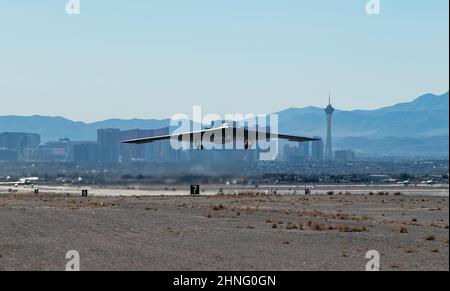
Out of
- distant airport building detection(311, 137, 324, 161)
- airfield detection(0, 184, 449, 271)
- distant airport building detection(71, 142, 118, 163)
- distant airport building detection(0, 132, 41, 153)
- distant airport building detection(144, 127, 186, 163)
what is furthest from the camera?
distant airport building detection(311, 137, 324, 161)

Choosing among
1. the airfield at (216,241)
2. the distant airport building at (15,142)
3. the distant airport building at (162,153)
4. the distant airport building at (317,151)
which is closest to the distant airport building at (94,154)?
the distant airport building at (162,153)

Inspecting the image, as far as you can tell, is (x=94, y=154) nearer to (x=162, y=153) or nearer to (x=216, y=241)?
(x=162, y=153)

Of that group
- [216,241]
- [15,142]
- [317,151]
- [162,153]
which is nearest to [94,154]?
[162,153]

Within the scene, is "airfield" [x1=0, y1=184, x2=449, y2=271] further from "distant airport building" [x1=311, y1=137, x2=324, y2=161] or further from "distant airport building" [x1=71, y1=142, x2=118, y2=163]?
"distant airport building" [x1=311, y1=137, x2=324, y2=161]

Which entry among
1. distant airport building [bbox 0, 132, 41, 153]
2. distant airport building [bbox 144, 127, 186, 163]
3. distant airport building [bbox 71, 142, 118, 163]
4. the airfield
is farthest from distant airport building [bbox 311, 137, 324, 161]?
distant airport building [bbox 144, 127, 186, 163]

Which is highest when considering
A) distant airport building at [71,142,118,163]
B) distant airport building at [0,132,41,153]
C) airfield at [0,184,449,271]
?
distant airport building at [0,132,41,153]

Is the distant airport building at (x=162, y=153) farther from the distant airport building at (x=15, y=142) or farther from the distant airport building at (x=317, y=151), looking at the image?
the distant airport building at (x=317, y=151)

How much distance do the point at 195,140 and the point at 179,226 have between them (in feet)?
20.3

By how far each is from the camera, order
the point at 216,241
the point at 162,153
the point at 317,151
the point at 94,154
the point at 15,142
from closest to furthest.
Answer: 1. the point at 216,241
2. the point at 162,153
3. the point at 94,154
4. the point at 15,142
5. the point at 317,151

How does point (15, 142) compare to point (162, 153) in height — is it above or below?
above

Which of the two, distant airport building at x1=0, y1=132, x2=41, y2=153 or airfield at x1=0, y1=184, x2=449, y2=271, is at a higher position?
distant airport building at x1=0, y1=132, x2=41, y2=153

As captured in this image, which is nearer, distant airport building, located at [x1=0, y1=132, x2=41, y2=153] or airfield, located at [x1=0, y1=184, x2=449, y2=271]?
airfield, located at [x1=0, y1=184, x2=449, y2=271]

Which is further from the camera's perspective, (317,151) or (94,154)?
(317,151)
